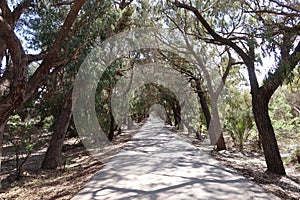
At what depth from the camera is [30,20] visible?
9250 millimetres

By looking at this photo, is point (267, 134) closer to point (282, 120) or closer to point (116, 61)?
point (282, 120)

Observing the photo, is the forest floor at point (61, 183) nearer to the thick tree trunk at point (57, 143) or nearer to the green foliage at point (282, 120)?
the thick tree trunk at point (57, 143)

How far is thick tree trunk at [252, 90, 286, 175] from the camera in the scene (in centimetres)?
779

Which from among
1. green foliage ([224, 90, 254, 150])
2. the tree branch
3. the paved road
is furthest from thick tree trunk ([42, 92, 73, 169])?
green foliage ([224, 90, 254, 150])

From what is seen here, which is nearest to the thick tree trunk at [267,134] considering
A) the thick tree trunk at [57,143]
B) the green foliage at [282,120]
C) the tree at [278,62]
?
the tree at [278,62]

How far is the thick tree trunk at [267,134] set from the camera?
779 centimetres

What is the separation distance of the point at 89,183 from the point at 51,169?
11.8ft

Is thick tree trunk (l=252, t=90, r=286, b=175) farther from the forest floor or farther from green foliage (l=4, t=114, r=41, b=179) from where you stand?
green foliage (l=4, t=114, r=41, b=179)

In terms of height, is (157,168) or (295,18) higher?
(295,18)

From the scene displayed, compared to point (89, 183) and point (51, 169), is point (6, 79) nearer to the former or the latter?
point (89, 183)

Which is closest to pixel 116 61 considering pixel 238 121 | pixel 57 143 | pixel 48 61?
pixel 57 143

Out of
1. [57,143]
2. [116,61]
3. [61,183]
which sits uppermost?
[116,61]

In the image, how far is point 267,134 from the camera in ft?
26.1

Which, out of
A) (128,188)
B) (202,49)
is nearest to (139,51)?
(202,49)
